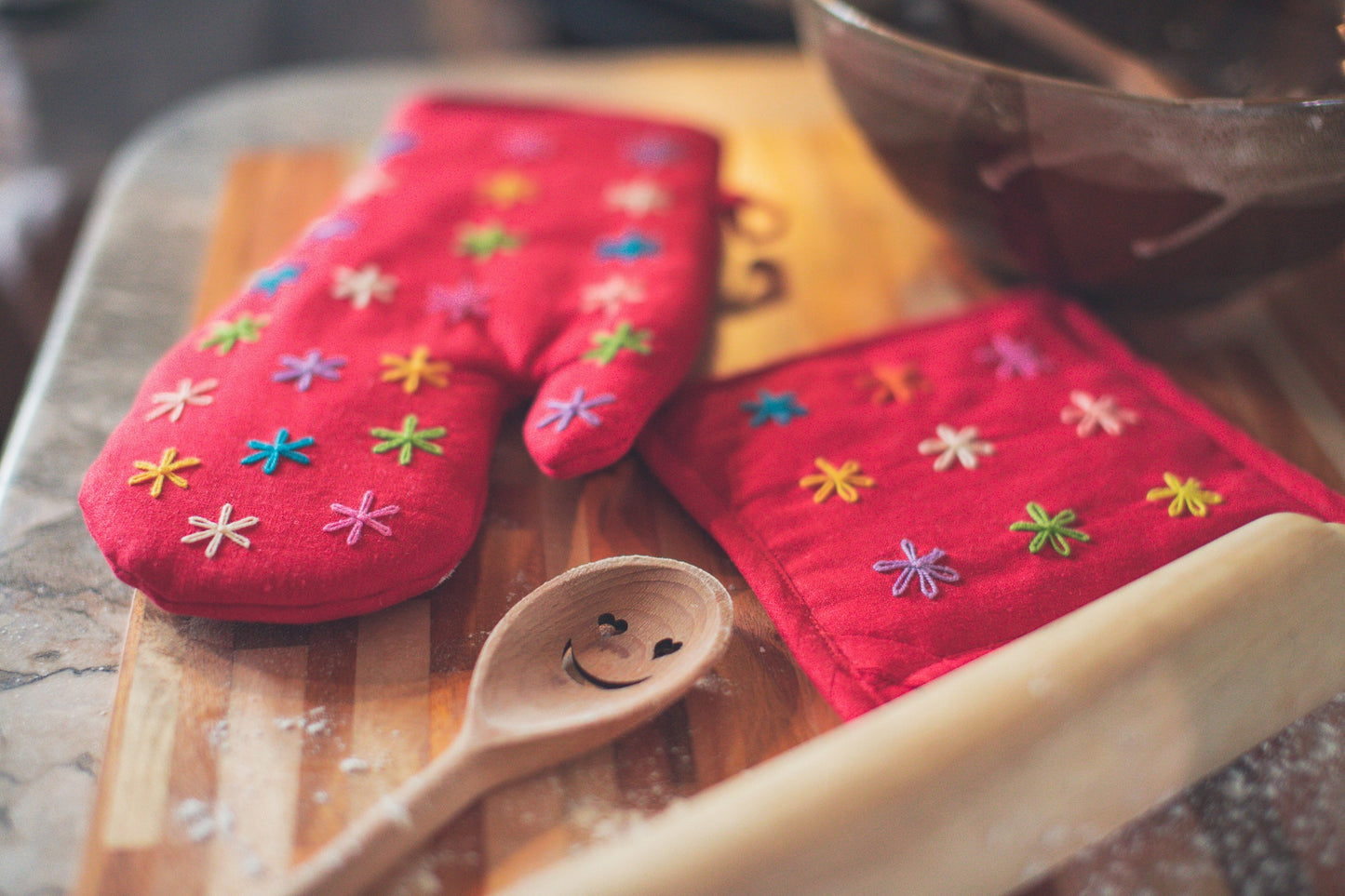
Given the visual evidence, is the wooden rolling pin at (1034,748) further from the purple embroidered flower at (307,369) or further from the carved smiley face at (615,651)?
the purple embroidered flower at (307,369)

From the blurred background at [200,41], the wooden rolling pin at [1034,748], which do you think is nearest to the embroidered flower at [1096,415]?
the wooden rolling pin at [1034,748]

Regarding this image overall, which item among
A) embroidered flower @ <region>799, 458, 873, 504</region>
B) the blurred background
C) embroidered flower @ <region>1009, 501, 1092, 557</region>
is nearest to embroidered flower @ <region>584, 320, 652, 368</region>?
embroidered flower @ <region>799, 458, 873, 504</region>

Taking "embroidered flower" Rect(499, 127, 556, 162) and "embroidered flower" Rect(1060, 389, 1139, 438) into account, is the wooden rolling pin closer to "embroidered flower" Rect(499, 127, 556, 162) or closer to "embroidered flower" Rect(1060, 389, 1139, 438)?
"embroidered flower" Rect(1060, 389, 1139, 438)

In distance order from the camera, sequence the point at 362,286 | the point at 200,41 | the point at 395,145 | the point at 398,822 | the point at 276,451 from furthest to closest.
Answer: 1. the point at 200,41
2. the point at 395,145
3. the point at 362,286
4. the point at 276,451
5. the point at 398,822

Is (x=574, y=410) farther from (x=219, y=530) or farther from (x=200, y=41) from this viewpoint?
(x=200, y=41)

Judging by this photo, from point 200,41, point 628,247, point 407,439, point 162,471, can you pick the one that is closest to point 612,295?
point 628,247

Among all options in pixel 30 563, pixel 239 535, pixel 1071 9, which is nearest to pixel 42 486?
pixel 30 563
